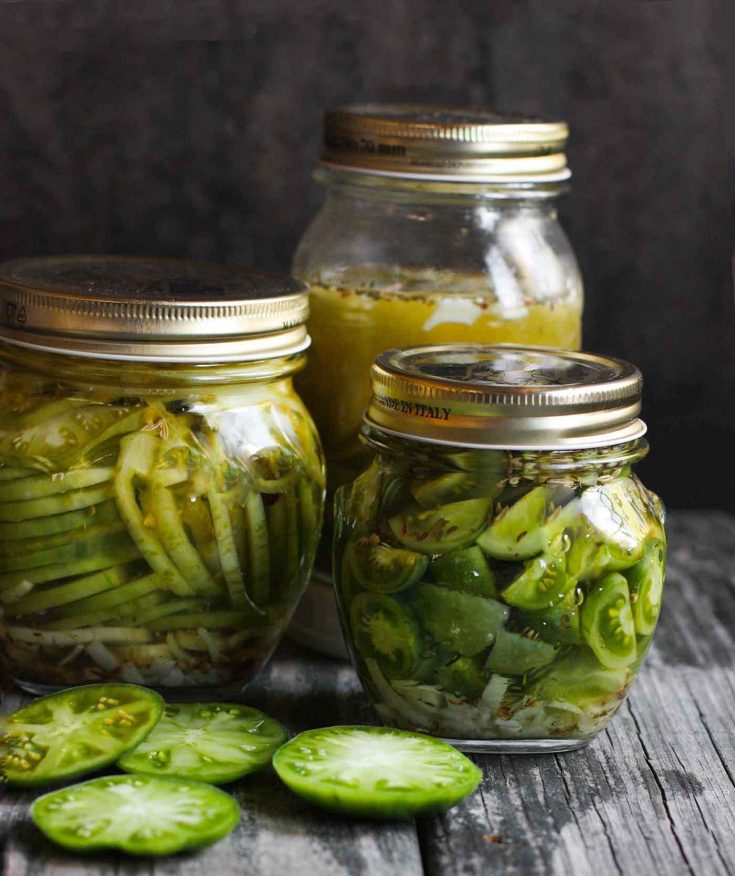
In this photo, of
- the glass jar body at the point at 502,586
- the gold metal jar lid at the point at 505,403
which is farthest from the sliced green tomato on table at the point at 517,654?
the gold metal jar lid at the point at 505,403

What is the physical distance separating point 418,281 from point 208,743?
1.36 feet

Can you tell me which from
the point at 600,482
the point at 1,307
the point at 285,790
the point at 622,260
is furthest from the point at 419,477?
the point at 622,260

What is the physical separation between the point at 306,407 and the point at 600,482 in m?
0.32

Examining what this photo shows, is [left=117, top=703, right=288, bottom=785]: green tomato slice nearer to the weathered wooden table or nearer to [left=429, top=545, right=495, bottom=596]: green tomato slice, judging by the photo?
the weathered wooden table

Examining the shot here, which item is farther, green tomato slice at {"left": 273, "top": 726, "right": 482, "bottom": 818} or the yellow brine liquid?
the yellow brine liquid

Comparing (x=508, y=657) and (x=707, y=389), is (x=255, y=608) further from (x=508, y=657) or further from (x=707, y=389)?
(x=707, y=389)

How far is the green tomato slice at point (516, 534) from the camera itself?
0.91m

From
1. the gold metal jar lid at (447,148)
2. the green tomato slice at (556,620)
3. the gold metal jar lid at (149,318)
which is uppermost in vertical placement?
the gold metal jar lid at (447,148)

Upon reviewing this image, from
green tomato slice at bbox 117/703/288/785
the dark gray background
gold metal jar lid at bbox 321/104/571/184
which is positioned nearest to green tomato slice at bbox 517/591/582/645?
green tomato slice at bbox 117/703/288/785

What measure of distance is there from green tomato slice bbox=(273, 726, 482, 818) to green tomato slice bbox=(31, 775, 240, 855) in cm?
6

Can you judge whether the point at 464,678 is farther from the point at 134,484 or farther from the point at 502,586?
the point at 134,484

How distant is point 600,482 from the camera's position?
3.12 feet

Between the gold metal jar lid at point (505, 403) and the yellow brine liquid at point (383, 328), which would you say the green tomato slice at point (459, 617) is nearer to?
the gold metal jar lid at point (505, 403)

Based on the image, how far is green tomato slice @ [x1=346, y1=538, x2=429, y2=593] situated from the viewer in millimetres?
925
